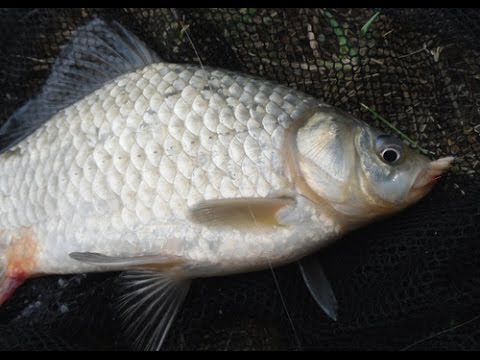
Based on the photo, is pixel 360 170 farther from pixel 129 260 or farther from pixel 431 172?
pixel 129 260

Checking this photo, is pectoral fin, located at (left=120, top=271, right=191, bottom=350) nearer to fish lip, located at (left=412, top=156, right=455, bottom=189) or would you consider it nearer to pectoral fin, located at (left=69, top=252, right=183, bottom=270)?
pectoral fin, located at (left=69, top=252, right=183, bottom=270)

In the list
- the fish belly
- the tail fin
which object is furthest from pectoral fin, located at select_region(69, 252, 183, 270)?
the tail fin

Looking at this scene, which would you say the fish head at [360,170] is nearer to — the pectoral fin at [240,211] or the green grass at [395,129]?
the pectoral fin at [240,211]

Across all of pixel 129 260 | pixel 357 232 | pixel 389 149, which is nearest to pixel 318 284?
pixel 357 232

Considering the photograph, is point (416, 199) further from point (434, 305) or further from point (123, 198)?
point (123, 198)

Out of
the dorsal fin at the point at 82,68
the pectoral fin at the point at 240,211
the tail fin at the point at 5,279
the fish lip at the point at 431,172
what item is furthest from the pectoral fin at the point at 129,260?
the fish lip at the point at 431,172

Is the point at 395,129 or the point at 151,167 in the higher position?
the point at 151,167
